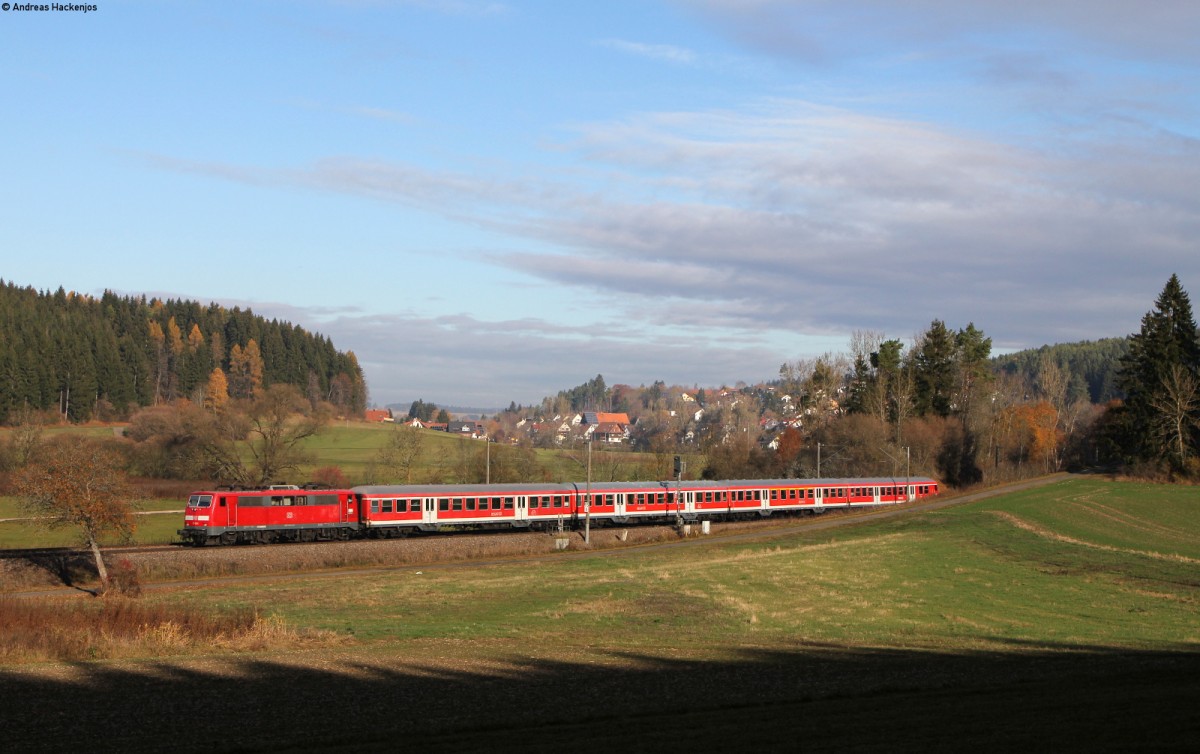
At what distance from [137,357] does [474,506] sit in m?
120

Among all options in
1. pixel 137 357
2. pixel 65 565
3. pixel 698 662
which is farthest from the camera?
pixel 137 357

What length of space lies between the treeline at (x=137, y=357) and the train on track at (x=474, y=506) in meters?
60.2

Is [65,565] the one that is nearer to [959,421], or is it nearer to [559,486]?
[559,486]

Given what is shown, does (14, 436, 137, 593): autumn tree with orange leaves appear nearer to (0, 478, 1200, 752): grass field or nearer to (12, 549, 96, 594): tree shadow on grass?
(12, 549, 96, 594): tree shadow on grass

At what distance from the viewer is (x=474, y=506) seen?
5859cm

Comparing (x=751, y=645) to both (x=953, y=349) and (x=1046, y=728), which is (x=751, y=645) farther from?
(x=953, y=349)

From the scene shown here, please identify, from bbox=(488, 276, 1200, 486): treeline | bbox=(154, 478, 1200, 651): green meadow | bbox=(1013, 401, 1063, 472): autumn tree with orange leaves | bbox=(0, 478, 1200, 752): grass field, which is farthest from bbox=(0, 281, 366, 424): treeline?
bbox=(1013, 401, 1063, 472): autumn tree with orange leaves

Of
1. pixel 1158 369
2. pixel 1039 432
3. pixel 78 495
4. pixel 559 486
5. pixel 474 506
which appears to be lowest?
pixel 474 506

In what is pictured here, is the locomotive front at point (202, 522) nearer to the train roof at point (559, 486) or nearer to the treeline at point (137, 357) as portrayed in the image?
the train roof at point (559, 486)

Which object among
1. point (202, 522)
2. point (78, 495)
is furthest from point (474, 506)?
point (78, 495)

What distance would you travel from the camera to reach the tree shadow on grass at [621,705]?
542 inches

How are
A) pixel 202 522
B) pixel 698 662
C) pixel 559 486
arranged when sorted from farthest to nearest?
pixel 559 486 → pixel 202 522 → pixel 698 662

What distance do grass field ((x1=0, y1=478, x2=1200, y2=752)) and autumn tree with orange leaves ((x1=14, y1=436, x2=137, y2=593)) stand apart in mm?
4755

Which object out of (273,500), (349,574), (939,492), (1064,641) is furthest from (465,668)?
(939,492)
